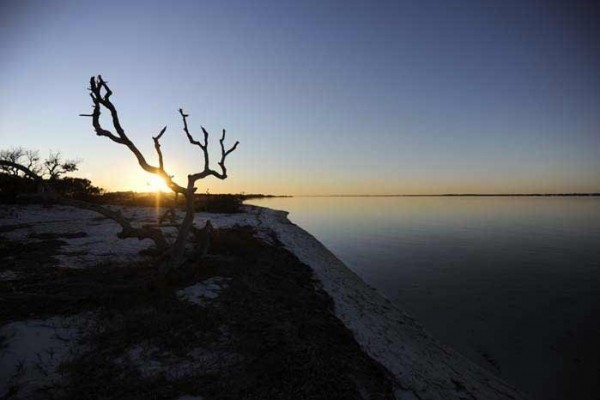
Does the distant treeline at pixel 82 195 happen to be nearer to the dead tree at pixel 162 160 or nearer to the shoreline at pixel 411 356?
the dead tree at pixel 162 160

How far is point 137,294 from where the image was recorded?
834cm

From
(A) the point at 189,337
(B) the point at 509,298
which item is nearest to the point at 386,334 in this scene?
(A) the point at 189,337

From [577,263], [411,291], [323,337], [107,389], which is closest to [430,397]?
[323,337]

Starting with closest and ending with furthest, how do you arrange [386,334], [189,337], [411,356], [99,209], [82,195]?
[189,337] < [411,356] < [386,334] < [99,209] < [82,195]

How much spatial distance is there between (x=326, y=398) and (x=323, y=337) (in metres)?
2.14

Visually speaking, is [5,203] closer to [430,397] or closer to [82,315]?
[82,315]

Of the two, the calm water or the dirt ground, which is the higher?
the dirt ground

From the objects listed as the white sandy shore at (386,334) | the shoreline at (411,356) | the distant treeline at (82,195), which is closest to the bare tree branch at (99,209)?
the distant treeline at (82,195)

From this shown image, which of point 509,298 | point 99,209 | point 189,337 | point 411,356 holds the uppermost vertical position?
point 99,209

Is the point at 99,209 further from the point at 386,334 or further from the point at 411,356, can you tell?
the point at 411,356

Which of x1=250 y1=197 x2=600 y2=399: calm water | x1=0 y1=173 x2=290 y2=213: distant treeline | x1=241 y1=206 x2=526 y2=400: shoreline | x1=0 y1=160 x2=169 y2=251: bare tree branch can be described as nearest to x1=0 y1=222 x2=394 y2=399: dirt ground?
x1=241 y1=206 x2=526 y2=400: shoreline

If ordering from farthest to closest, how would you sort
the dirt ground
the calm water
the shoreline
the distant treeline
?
the distant treeline < the calm water < the shoreline < the dirt ground

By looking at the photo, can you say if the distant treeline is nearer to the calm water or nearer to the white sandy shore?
the white sandy shore

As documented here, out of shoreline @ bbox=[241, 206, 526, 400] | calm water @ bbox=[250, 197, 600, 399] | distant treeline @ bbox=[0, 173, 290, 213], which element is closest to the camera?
shoreline @ bbox=[241, 206, 526, 400]
